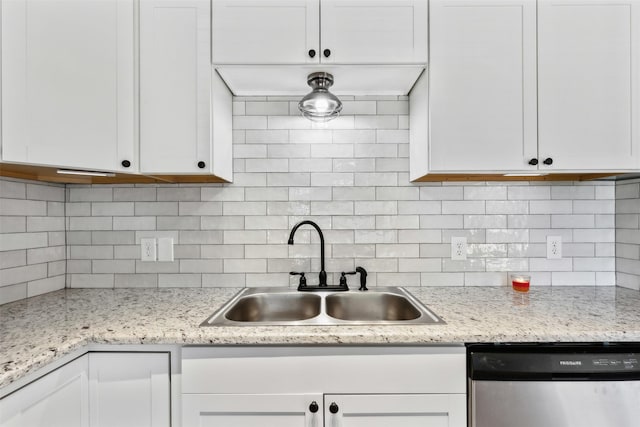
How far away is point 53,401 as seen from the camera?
994 millimetres

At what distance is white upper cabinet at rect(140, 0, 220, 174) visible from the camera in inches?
57.7

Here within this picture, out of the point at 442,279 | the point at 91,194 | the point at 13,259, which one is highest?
the point at 91,194

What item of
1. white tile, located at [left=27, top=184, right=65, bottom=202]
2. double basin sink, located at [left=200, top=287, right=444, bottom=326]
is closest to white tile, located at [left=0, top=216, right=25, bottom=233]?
white tile, located at [left=27, top=184, right=65, bottom=202]

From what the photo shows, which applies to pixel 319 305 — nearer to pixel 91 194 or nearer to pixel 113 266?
pixel 113 266

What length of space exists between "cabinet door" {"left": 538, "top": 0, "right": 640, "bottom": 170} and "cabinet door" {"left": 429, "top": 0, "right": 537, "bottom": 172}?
71 mm

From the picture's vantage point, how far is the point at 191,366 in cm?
113

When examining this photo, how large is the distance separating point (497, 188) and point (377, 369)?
1.22 m

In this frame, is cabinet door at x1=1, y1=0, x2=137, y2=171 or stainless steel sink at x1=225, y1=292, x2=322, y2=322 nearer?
cabinet door at x1=1, y1=0, x2=137, y2=171

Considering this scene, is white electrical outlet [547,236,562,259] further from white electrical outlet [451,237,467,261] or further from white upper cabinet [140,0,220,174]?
white upper cabinet [140,0,220,174]

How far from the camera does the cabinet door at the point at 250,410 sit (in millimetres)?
1121

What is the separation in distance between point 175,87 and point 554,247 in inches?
82.0

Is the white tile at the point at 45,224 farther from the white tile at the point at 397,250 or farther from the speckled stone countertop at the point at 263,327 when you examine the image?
the white tile at the point at 397,250

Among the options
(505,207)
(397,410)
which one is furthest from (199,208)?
(505,207)

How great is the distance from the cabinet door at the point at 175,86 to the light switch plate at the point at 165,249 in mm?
481
